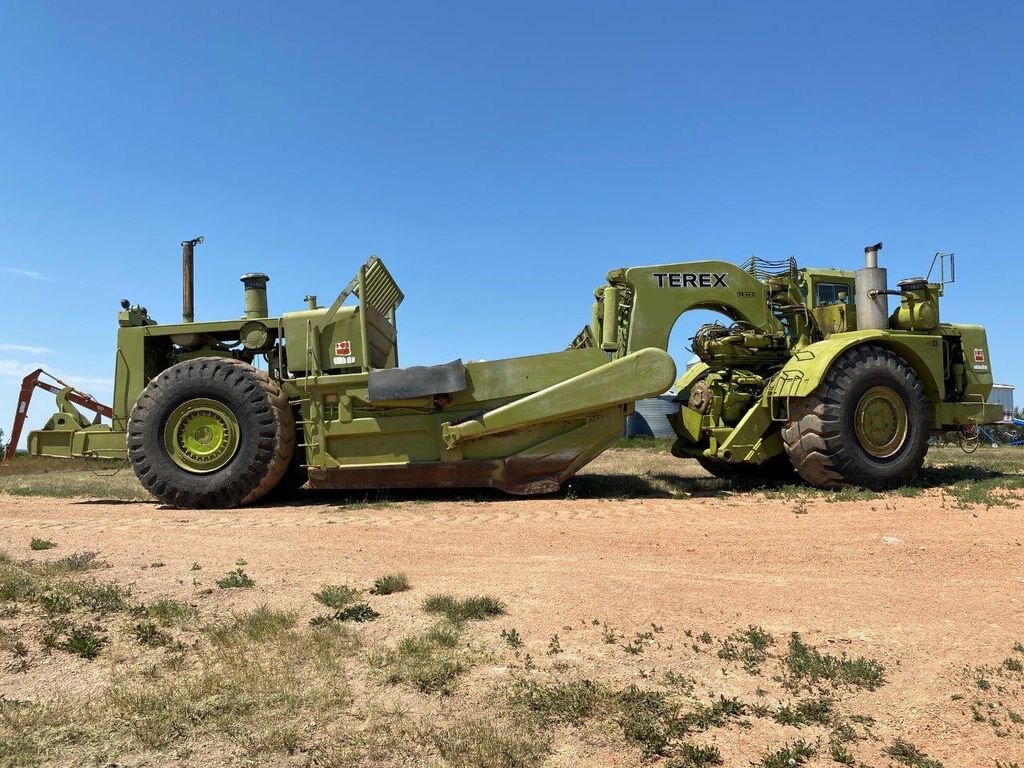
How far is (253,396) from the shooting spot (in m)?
9.84

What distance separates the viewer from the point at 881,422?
10445 millimetres

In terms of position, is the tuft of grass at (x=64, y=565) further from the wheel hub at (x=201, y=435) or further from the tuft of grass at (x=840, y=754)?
the tuft of grass at (x=840, y=754)

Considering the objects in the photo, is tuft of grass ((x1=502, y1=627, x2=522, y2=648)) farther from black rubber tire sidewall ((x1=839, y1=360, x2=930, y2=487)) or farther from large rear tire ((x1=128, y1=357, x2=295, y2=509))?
black rubber tire sidewall ((x1=839, y1=360, x2=930, y2=487))

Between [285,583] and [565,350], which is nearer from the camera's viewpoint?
[285,583]

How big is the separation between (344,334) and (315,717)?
7.53 m

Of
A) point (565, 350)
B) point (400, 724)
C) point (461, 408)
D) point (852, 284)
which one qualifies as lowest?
point (400, 724)

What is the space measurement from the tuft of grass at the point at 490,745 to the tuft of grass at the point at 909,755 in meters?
1.35

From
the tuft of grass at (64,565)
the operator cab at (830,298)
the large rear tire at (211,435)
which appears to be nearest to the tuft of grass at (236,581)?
the tuft of grass at (64,565)

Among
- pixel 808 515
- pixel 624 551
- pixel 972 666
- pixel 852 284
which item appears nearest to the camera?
pixel 972 666

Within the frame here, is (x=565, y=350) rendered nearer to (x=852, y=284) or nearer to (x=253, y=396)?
(x=253, y=396)

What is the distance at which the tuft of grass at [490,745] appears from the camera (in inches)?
113

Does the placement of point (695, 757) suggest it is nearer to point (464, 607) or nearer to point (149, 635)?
point (464, 607)

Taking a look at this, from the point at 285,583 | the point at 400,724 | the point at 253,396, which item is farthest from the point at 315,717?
the point at 253,396

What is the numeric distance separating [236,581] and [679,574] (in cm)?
312
